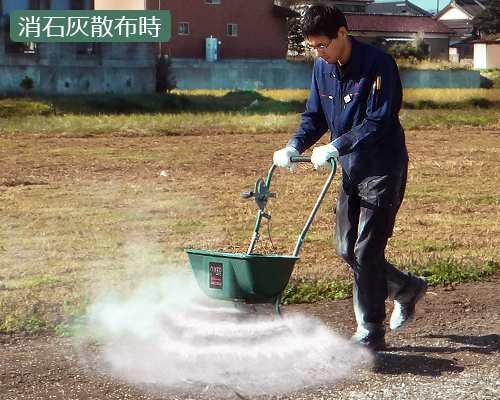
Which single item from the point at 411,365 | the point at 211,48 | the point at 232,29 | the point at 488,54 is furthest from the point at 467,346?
the point at 488,54

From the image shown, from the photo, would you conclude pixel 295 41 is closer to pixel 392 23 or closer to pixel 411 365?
pixel 392 23

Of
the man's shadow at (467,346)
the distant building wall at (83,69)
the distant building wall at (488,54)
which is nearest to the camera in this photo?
the man's shadow at (467,346)

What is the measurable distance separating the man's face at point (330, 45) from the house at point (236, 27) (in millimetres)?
47497

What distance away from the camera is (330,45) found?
554 centimetres

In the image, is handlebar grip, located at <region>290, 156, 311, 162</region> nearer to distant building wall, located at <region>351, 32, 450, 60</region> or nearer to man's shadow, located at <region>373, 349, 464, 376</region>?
man's shadow, located at <region>373, 349, 464, 376</region>

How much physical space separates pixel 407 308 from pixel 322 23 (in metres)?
1.80

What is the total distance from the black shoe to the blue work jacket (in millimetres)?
812

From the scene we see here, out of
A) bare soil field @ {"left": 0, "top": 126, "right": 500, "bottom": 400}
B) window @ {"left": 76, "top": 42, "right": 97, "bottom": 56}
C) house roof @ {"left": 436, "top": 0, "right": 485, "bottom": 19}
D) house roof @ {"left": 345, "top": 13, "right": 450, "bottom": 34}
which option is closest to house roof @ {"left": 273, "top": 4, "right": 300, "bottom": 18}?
house roof @ {"left": 345, "top": 13, "right": 450, "bottom": 34}

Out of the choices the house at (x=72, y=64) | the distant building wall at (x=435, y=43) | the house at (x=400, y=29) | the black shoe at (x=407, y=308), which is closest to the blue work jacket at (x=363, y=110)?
the black shoe at (x=407, y=308)

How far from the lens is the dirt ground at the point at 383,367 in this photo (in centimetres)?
523

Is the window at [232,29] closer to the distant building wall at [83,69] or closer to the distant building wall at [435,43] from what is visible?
the distant building wall at [83,69]

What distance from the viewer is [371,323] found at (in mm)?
5957

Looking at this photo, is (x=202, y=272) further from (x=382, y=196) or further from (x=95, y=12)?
(x=95, y=12)

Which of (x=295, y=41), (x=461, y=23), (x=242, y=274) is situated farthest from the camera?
(x=461, y=23)
